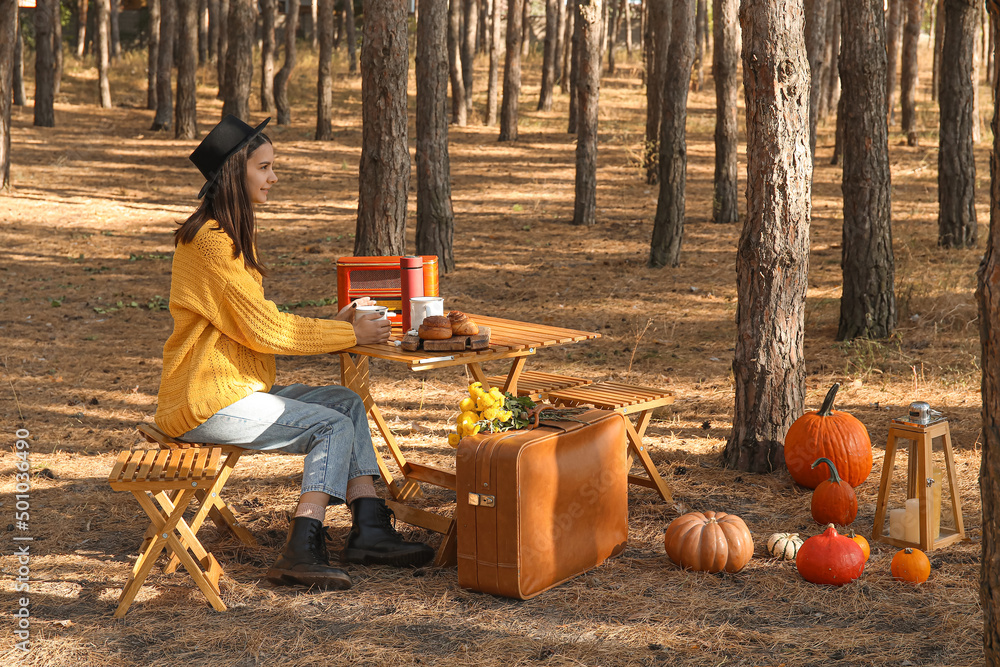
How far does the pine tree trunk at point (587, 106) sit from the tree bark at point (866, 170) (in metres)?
5.40

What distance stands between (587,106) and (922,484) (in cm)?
989

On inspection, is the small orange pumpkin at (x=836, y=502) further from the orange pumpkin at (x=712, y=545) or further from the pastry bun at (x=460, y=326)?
the pastry bun at (x=460, y=326)

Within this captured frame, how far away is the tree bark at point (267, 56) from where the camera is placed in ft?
73.6

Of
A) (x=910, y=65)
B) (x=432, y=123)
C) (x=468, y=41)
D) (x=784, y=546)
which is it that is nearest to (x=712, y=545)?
(x=784, y=546)

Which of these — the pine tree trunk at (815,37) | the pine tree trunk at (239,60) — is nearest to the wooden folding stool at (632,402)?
the pine tree trunk at (815,37)

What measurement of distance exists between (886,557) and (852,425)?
102cm

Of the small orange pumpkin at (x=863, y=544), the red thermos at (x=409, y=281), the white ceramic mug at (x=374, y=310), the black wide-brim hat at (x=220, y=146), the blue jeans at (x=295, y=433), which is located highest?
the black wide-brim hat at (x=220, y=146)

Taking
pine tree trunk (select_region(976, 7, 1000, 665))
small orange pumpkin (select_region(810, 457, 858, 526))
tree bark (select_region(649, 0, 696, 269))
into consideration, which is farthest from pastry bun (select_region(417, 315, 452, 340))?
tree bark (select_region(649, 0, 696, 269))

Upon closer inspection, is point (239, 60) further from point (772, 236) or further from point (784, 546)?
point (784, 546)

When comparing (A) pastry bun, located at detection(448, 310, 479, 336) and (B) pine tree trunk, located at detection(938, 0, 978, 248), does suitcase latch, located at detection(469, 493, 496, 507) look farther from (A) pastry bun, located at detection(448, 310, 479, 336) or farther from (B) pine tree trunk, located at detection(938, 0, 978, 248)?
(B) pine tree trunk, located at detection(938, 0, 978, 248)

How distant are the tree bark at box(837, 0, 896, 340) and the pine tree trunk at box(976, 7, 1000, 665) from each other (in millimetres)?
5612

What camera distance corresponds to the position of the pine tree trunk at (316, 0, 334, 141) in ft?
67.4

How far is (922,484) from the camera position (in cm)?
437

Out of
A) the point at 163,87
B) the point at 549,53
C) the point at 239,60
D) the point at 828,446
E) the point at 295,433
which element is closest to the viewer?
the point at 295,433
